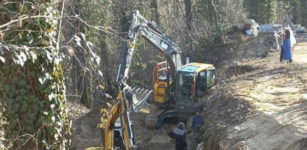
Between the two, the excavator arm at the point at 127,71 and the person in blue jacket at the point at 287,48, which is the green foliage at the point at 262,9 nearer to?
the person in blue jacket at the point at 287,48

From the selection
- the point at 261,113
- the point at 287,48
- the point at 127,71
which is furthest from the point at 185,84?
the point at 261,113

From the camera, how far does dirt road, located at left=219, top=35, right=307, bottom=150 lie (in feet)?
29.3

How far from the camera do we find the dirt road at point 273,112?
892 cm

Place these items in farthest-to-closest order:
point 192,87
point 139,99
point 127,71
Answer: point 139,99 < point 192,87 < point 127,71

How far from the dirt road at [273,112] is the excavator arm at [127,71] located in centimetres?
252

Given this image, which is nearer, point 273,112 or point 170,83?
point 273,112

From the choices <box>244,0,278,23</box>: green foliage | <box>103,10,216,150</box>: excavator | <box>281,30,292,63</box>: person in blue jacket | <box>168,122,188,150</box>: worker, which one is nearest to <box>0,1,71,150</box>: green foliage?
<box>168,122,188,150</box>: worker

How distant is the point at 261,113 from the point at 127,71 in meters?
4.08

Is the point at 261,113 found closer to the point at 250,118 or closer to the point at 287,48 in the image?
the point at 250,118

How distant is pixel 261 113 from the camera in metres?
10.6

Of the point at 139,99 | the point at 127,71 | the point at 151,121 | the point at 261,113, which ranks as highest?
the point at 127,71

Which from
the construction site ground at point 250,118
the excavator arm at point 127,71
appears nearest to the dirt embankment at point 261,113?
the construction site ground at point 250,118

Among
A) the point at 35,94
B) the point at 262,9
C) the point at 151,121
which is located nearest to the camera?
the point at 35,94

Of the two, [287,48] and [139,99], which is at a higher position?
[287,48]
